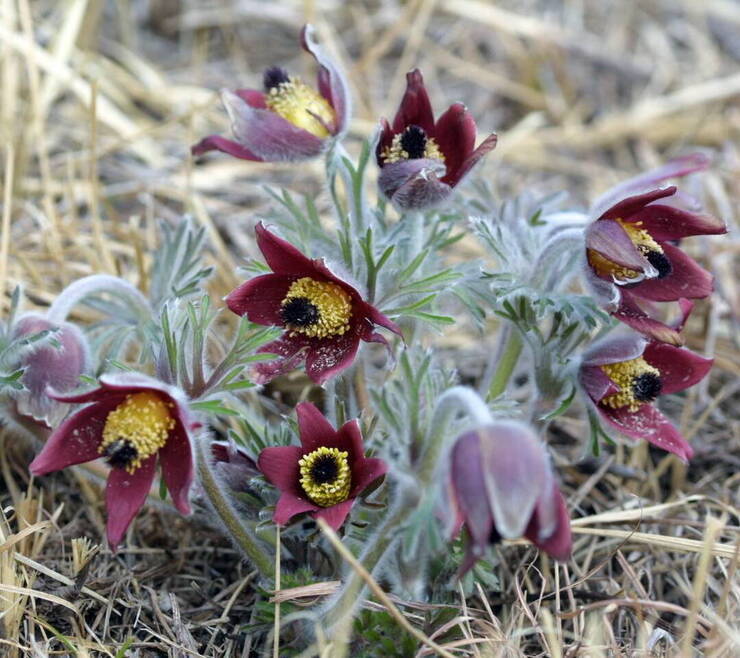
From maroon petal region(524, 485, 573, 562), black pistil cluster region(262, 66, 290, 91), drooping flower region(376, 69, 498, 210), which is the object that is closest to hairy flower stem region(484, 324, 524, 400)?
drooping flower region(376, 69, 498, 210)

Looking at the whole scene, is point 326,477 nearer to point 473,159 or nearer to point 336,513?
point 336,513

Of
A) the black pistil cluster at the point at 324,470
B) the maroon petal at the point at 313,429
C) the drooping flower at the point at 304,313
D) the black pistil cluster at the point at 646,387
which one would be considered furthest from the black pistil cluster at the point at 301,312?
the black pistil cluster at the point at 646,387

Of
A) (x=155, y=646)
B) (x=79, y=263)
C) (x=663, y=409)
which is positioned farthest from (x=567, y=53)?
(x=155, y=646)

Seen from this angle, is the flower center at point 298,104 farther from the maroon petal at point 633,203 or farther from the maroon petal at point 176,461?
the maroon petal at point 176,461

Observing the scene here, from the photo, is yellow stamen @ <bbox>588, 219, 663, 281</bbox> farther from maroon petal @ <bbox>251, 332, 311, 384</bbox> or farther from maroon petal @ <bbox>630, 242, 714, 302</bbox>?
maroon petal @ <bbox>251, 332, 311, 384</bbox>

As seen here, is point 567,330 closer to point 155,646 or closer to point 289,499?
point 289,499

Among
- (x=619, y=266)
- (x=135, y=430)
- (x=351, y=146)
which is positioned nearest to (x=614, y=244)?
(x=619, y=266)
